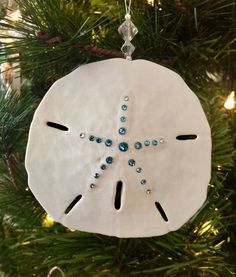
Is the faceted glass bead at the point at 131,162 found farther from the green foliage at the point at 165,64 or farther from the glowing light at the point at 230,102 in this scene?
the glowing light at the point at 230,102

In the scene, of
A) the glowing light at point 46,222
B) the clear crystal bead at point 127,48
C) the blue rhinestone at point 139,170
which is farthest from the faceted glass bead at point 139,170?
the glowing light at point 46,222

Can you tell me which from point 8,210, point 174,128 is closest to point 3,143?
point 8,210

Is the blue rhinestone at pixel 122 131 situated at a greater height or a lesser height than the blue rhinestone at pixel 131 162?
greater

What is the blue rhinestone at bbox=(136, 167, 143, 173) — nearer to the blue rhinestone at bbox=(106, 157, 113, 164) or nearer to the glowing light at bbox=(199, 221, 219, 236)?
the blue rhinestone at bbox=(106, 157, 113, 164)

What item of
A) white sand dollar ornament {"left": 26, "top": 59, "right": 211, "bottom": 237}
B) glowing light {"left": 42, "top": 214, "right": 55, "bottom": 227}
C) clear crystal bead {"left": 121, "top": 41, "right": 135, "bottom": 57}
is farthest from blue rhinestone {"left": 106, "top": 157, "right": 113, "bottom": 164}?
glowing light {"left": 42, "top": 214, "right": 55, "bottom": 227}

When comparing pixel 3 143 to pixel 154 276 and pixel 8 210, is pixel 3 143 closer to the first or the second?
pixel 8 210

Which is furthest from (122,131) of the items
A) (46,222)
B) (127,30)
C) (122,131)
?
(46,222)

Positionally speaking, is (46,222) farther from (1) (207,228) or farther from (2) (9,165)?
(1) (207,228)
